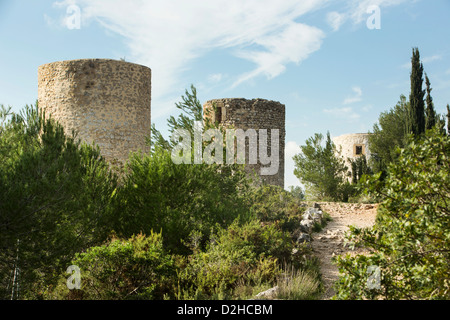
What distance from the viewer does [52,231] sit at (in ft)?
23.2

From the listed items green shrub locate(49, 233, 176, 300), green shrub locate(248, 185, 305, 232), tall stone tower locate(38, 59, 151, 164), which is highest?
tall stone tower locate(38, 59, 151, 164)

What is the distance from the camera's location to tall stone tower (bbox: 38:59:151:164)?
41.0ft

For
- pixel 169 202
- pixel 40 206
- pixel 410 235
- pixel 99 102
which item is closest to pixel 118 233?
pixel 169 202

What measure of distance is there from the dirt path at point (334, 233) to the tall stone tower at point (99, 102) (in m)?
5.93

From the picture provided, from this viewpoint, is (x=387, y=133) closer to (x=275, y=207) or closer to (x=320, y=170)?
(x=320, y=170)

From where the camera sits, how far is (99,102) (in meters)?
12.5

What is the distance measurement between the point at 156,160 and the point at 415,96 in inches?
586

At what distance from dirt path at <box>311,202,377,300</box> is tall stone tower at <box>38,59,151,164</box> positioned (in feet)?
19.4

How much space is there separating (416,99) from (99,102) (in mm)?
14357

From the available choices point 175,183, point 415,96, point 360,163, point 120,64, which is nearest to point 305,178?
point 360,163

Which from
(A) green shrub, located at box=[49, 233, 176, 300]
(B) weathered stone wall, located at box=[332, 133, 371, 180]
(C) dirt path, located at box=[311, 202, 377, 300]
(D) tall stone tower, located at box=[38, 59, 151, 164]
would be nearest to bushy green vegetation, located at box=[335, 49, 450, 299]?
(C) dirt path, located at box=[311, 202, 377, 300]

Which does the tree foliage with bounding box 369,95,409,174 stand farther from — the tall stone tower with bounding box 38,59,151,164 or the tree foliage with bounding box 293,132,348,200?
the tall stone tower with bounding box 38,59,151,164
